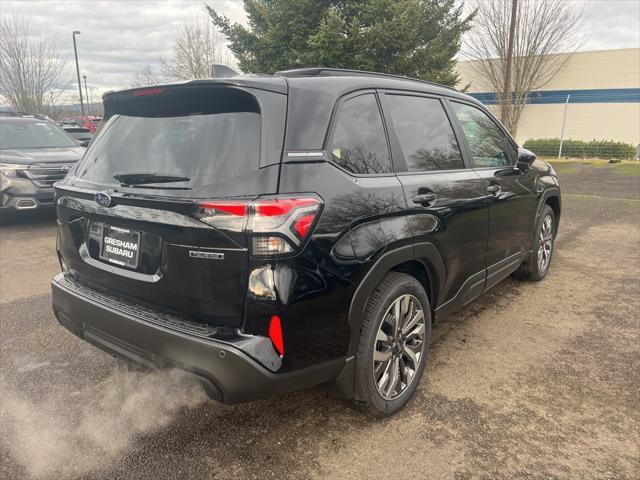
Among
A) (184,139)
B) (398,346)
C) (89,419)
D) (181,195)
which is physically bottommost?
(89,419)

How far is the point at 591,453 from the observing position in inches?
91.7

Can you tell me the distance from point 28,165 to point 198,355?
638cm

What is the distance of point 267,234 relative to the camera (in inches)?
76.5

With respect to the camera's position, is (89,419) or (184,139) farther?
(89,419)

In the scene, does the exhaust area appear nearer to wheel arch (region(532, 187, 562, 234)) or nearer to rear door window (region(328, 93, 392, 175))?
rear door window (region(328, 93, 392, 175))

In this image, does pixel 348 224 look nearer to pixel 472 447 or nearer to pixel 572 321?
pixel 472 447

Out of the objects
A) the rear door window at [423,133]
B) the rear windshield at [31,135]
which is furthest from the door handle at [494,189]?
the rear windshield at [31,135]

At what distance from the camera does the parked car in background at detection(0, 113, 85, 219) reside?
685 centimetres

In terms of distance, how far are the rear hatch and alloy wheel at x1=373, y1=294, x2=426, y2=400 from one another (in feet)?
2.92

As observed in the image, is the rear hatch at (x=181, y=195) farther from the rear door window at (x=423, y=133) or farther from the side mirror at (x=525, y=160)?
the side mirror at (x=525, y=160)

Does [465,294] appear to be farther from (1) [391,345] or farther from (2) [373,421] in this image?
(2) [373,421]

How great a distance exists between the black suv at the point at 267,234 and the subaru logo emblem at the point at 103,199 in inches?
0.4

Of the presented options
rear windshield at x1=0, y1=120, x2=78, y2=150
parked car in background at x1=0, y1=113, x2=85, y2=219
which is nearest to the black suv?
parked car in background at x1=0, y1=113, x2=85, y2=219

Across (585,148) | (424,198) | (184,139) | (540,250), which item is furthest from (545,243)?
(585,148)
